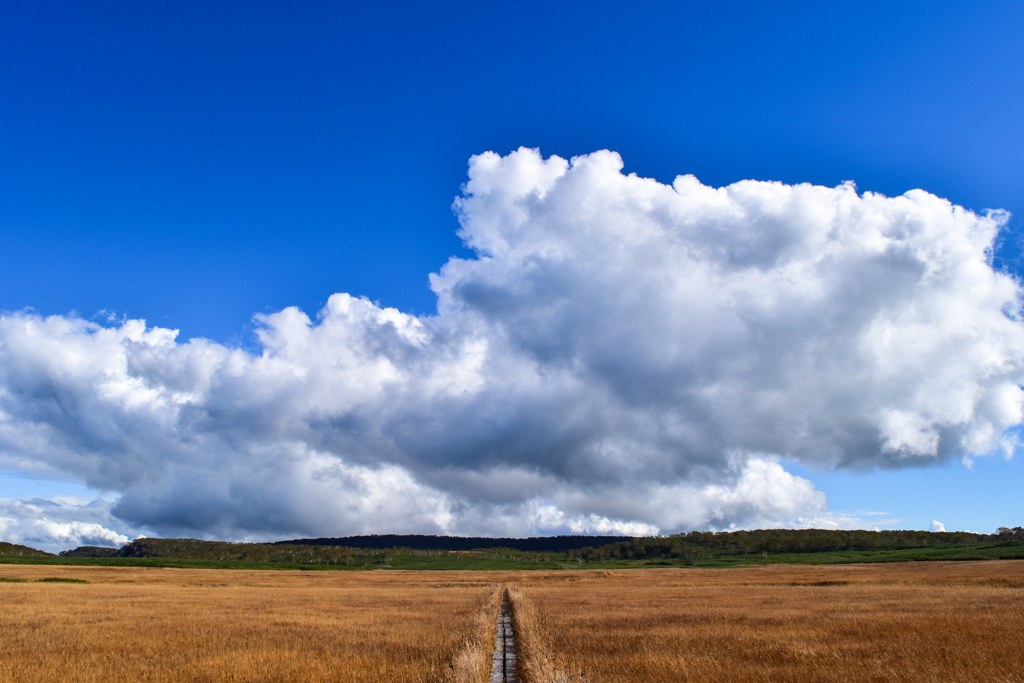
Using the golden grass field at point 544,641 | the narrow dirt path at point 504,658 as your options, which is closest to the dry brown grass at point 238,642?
the golden grass field at point 544,641

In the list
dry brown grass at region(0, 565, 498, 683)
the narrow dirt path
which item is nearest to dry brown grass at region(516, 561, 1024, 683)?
the narrow dirt path

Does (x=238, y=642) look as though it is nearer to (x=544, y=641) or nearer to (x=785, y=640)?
(x=544, y=641)

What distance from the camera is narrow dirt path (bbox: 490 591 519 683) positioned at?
1811 cm

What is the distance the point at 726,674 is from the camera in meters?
17.6

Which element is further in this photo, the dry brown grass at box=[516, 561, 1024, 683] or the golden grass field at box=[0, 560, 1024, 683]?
the golden grass field at box=[0, 560, 1024, 683]

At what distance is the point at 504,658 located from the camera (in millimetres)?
22047

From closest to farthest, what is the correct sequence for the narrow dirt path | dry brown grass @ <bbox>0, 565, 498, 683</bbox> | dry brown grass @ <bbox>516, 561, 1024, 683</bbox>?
dry brown grass @ <bbox>516, 561, 1024, 683</bbox> < the narrow dirt path < dry brown grass @ <bbox>0, 565, 498, 683</bbox>

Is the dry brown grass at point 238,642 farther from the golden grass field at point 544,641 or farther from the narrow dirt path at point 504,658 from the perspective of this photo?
the narrow dirt path at point 504,658

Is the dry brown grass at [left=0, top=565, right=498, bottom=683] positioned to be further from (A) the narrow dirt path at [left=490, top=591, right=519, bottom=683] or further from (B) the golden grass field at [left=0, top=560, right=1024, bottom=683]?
(A) the narrow dirt path at [left=490, top=591, right=519, bottom=683]

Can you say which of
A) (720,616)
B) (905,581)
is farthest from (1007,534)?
(720,616)

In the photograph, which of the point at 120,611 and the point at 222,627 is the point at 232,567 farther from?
the point at 222,627

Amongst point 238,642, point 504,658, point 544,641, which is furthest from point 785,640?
point 238,642

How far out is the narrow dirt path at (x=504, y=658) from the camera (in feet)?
59.4

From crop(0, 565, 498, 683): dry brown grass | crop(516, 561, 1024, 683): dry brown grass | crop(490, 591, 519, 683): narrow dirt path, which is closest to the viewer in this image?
crop(516, 561, 1024, 683): dry brown grass
